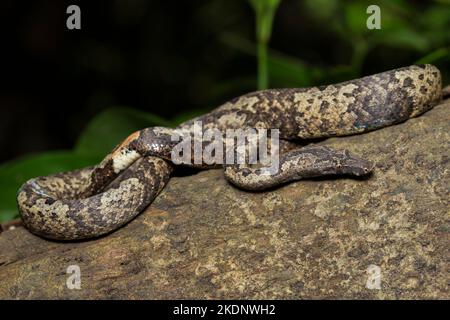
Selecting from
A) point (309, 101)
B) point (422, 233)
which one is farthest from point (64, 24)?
point (422, 233)

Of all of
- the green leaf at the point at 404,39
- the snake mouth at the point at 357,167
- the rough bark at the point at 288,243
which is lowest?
the rough bark at the point at 288,243

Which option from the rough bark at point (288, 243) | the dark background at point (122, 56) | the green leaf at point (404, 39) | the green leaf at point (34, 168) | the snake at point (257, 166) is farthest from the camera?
the dark background at point (122, 56)

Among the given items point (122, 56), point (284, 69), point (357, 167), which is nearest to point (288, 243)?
point (357, 167)

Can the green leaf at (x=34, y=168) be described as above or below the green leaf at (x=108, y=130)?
below

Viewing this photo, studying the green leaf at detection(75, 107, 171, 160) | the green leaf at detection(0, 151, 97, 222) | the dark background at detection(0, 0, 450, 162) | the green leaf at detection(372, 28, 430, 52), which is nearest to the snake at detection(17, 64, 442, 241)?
the green leaf at detection(0, 151, 97, 222)

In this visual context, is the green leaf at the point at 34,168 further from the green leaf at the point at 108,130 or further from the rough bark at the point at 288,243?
the rough bark at the point at 288,243

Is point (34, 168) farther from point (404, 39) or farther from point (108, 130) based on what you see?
point (404, 39)

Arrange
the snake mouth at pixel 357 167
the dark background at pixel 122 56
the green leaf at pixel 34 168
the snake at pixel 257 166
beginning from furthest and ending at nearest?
the dark background at pixel 122 56 < the green leaf at pixel 34 168 < the snake at pixel 257 166 < the snake mouth at pixel 357 167

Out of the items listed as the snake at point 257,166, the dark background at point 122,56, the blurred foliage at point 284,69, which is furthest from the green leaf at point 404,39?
the dark background at point 122,56
